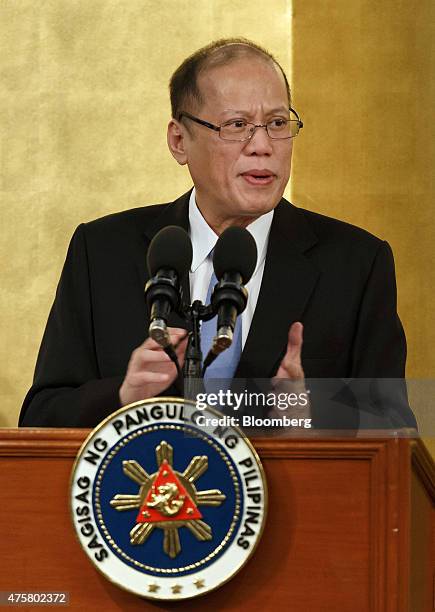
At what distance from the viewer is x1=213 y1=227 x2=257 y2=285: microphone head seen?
1897 millimetres

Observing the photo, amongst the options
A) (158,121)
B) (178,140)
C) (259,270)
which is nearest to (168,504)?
(259,270)

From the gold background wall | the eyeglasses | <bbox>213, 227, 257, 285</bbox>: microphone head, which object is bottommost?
<bbox>213, 227, 257, 285</bbox>: microphone head

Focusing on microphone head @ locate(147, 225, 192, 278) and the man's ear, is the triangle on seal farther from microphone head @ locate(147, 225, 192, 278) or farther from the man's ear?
the man's ear

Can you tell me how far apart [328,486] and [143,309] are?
2.91 feet

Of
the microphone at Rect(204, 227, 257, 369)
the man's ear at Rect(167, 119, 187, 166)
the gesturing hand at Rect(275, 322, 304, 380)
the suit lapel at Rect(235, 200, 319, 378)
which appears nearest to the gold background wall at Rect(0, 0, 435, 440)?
the man's ear at Rect(167, 119, 187, 166)

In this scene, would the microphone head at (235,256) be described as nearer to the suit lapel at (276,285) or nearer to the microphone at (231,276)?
the microphone at (231,276)

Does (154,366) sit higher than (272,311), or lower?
lower

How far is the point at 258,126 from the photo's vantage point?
265 cm

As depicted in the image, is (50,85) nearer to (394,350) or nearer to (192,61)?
(192,61)

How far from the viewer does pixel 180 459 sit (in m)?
1.83

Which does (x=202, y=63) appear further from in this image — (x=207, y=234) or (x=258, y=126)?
(x=207, y=234)

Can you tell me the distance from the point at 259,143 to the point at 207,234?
0.25m

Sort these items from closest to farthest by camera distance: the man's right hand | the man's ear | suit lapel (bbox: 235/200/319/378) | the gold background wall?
the man's right hand, suit lapel (bbox: 235/200/319/378), the man's ear, the gold background wall

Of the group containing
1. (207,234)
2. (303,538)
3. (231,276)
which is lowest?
(303,538)
